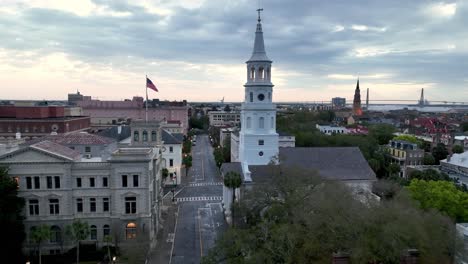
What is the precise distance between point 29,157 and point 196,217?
2538cm

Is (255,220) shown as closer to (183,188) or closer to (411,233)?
(411,233)

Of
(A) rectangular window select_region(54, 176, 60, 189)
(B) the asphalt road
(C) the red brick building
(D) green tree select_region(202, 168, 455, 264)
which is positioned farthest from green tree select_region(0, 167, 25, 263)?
(C) the red brick building

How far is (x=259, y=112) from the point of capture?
178 feet

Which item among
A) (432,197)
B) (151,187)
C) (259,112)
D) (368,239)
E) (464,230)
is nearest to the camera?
(368,239)

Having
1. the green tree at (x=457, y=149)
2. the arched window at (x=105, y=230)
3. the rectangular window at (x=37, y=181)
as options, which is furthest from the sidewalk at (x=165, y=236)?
the green tree at (x=457, y=149)

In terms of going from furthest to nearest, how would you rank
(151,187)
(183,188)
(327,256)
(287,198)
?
(183,188) < (151,187) < (287,198) < (327,256)

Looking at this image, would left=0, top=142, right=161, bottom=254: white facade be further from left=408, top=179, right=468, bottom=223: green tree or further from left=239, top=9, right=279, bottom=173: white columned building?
left=408, top=179, right=468, bottom=223: green tree

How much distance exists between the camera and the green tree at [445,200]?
42906mm

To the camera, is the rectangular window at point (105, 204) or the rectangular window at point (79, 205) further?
the rectangular window at point (105, 204)

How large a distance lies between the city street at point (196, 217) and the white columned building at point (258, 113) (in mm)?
10662

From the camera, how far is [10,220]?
39594mm

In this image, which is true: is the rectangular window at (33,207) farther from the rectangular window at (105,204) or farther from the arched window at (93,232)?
the rectangular window at (105,204)

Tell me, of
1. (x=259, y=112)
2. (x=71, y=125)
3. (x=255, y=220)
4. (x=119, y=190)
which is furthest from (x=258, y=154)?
(x=71, y=125)

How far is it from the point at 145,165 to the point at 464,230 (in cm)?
3422
